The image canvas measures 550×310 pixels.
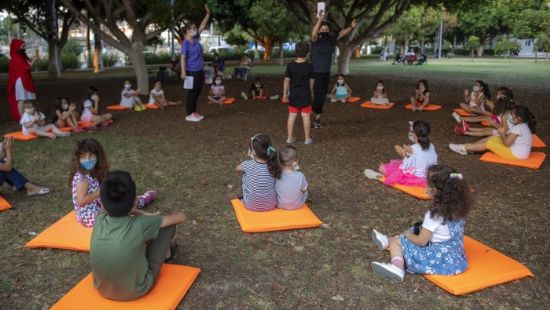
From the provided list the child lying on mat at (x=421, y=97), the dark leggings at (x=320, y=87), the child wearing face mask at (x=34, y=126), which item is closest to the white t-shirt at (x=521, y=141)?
the dark leggings at (x=320, y=87)

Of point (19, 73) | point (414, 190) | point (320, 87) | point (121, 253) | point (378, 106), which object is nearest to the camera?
point (121, 253)

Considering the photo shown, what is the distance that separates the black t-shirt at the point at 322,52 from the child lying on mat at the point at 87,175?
5.20 meters

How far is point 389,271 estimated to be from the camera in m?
3.32

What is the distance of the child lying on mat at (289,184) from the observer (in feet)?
14.5

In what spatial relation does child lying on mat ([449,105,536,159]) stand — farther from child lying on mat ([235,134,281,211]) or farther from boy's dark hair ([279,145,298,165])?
child lying on mat ([235,134,281,211])

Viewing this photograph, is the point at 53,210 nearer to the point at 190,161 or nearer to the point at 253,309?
the point at 190,161

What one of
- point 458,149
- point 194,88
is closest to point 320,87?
point 194,88

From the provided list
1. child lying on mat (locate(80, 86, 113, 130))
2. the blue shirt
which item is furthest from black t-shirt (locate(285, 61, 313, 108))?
child lying on mat (locate(80, 86, 113, 130))

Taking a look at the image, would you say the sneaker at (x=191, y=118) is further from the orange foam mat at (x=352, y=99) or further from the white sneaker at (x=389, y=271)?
the white sneaker at (x=389, y=271)

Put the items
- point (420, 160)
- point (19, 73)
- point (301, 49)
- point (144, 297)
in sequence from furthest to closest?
point (19, 73) → point (301, 49) → point (420, 160) → point (144, 297)

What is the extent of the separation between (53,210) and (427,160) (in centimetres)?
435

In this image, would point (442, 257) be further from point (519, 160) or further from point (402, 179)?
point (519, 160)

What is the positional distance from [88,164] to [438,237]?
3019 millimetres

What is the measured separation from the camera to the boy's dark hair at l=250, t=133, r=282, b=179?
13.9 ft
